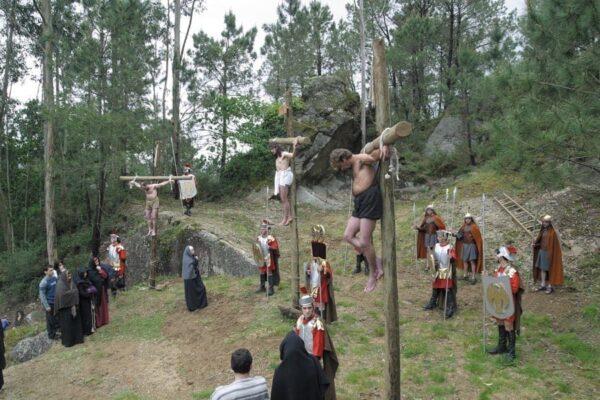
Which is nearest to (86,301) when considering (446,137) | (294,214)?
(294,214)

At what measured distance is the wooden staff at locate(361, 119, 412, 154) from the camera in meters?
4.20

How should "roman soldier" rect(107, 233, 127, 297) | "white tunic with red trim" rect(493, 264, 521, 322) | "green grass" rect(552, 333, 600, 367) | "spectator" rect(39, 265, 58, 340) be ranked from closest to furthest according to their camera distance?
"white tunic with red trim" rect(493, 264, 521, 322) → "green grass" rect(552, 333, 600, 367) → "spectator" rect(39, 265, 58, 340) → "roman soldier" rect(107, 233, 127, 297)

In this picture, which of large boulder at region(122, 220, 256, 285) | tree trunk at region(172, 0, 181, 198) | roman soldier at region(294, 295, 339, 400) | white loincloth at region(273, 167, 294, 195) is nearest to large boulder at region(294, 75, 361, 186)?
tree trunk at region(172, 0, 181, 198)

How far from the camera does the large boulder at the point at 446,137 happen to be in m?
22.5

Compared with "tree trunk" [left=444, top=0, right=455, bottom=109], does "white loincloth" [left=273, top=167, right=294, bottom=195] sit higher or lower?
lower

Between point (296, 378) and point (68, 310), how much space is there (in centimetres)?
805

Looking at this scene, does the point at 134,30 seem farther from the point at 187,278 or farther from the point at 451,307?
the point at 451,307

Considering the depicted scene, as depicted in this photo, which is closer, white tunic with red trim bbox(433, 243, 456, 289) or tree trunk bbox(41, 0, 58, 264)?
white tunic with red trim bbox(433, 243, 456, 289)

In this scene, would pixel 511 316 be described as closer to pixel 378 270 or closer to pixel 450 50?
pixel 378 270

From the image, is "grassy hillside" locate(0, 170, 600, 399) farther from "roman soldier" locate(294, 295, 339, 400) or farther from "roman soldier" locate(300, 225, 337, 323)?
"roman soldier" locate(294, 295, 339, 400)

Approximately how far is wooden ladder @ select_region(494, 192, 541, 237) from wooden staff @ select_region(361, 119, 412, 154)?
1026cm

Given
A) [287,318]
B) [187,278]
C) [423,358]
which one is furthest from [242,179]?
[423,358]

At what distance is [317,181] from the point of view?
22562 millimetres

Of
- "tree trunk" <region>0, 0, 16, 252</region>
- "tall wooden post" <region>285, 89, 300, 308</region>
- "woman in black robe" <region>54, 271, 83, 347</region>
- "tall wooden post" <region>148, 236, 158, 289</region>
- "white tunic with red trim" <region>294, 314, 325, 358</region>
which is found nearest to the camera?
"white tunic with red trim" <region>294, 314, 325, 358</region>
